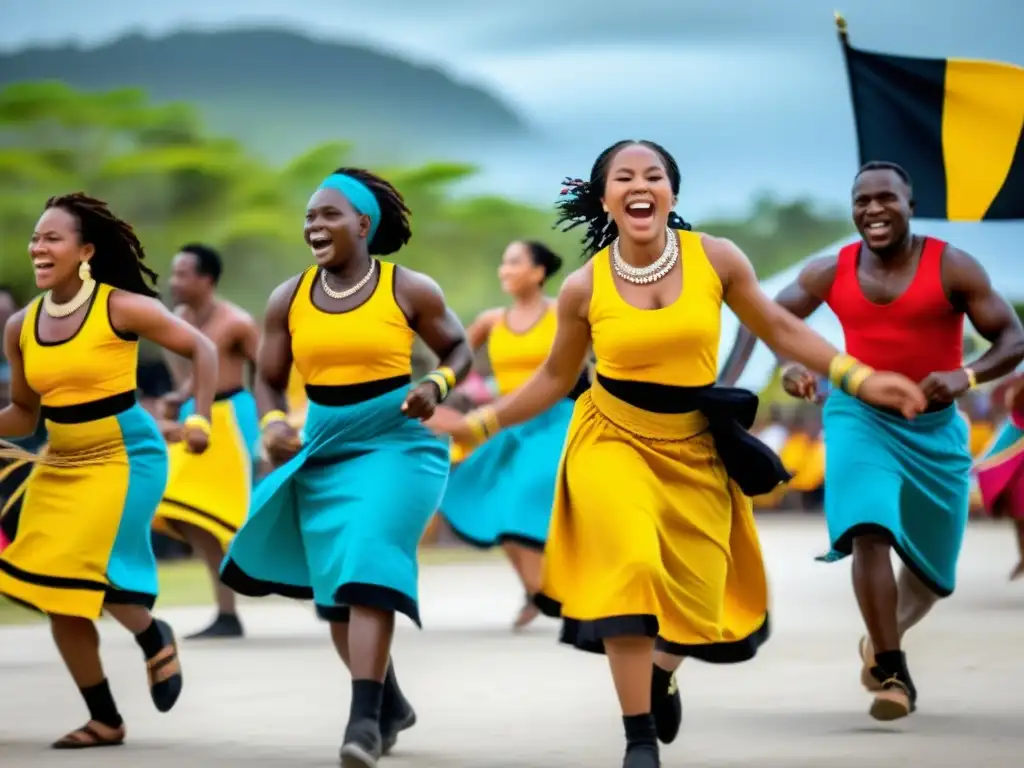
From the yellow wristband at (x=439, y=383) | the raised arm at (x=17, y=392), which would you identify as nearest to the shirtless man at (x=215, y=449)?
the raised arm at (x=17, y=392)

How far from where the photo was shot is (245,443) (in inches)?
474

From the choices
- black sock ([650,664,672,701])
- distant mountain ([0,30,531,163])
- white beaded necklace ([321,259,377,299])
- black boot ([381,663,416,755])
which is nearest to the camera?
black sock ([650,664,672,701])

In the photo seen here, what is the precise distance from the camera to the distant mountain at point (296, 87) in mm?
62281

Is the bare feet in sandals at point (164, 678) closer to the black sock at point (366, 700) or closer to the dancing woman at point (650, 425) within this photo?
the black sock at point (366, 700)

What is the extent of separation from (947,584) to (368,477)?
2499 millimetres

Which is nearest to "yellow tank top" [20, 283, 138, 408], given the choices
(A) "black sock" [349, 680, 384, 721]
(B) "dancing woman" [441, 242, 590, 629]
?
(A) "black sock" [349, 680, 384, 721]

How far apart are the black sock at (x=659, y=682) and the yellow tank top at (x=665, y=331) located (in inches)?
41.6

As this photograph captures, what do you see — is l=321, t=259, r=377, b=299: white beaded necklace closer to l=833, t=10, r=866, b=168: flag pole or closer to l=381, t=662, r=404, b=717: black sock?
l=381, t=662, r=404, b=717: black sock

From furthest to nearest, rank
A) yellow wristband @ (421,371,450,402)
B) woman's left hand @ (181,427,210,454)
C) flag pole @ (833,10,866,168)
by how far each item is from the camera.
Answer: flag pole @ (833,10,866,168), woman's left hand @ (181,427,210,454), yellow wristband @ (421,371,450,402)

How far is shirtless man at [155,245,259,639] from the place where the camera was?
38.2ft

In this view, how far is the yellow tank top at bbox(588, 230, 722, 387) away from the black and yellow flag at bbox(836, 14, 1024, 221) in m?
3.69

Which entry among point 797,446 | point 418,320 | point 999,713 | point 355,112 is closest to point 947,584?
point 999,713

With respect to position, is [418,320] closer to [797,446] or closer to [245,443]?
[245,443]

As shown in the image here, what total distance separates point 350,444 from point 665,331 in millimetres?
1338
